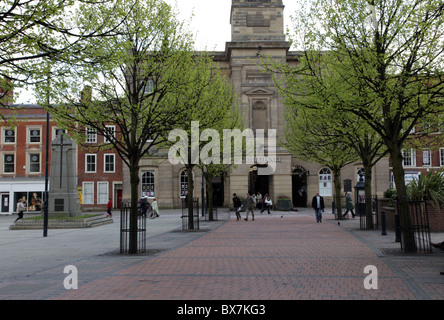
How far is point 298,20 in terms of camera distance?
1503 cm

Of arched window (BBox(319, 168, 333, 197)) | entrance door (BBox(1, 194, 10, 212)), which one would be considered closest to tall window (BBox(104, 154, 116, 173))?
entrance door (BBox(1, 194, 10, 212))

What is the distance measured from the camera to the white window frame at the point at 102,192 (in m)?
47.3

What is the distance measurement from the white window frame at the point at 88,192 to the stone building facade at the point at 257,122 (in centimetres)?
515

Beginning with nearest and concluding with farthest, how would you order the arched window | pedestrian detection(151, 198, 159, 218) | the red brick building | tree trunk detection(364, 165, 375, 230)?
tree trunk detection(364, 165, 375, 230) → pedestrian detection(151, 198, 159, 218) → the arched window → the red brick building

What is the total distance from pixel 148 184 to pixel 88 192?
7177mm

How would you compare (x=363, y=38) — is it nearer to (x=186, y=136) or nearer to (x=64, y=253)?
(x=186, y=136)

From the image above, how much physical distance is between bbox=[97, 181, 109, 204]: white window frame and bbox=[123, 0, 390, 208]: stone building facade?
386 cm

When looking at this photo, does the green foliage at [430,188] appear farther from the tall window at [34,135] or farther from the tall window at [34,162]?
the tall window at [34,135]

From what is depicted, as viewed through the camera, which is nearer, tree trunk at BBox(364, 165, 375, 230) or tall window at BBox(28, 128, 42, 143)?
tree trunk at BBox(364, 165, 375, 230)

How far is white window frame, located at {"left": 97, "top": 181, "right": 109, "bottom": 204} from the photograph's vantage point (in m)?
47.3

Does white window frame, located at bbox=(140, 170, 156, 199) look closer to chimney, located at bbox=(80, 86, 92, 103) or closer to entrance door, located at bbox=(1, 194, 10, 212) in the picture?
entrance door, located at bbox=(1, 194, 10, 212)

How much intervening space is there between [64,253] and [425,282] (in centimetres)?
1024

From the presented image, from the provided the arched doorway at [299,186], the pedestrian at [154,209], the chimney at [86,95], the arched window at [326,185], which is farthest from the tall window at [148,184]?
the chimney at [86,95]
